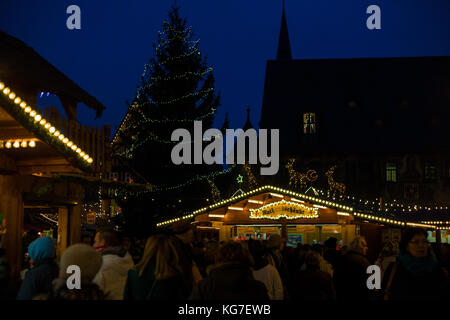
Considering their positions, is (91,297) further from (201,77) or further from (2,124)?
(201,77)

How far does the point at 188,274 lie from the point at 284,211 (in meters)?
15.8

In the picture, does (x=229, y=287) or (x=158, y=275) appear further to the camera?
(x=158, y=275)

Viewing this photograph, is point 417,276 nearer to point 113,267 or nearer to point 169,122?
point 113,267

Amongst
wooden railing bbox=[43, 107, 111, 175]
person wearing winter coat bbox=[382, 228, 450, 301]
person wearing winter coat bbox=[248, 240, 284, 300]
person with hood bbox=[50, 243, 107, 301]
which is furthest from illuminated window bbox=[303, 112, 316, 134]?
person with hood bbox=[50, 243, 107, 301]

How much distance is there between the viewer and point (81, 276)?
475 centimetres

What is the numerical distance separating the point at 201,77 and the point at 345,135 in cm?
1342

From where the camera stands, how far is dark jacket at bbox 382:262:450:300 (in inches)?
249

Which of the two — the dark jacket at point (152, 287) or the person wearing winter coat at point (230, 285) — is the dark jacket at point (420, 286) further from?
the dark jacket at point (152, 287)

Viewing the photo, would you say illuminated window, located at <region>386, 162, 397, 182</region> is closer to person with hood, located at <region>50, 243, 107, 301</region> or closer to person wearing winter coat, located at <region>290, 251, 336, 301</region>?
person wearing winter coat, located at <region>290, 251, 336, 301</region>

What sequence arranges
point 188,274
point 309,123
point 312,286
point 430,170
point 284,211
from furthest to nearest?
1. point 309,123
2. point 430,170
3. point 284,211
4. point 312,286
5. point 188,274

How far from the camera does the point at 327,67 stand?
43625 millimetres

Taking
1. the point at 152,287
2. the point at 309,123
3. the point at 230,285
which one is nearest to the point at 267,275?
the point at 152,287

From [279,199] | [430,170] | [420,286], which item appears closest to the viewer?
[420,286]

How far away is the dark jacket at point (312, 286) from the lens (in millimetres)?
7391
